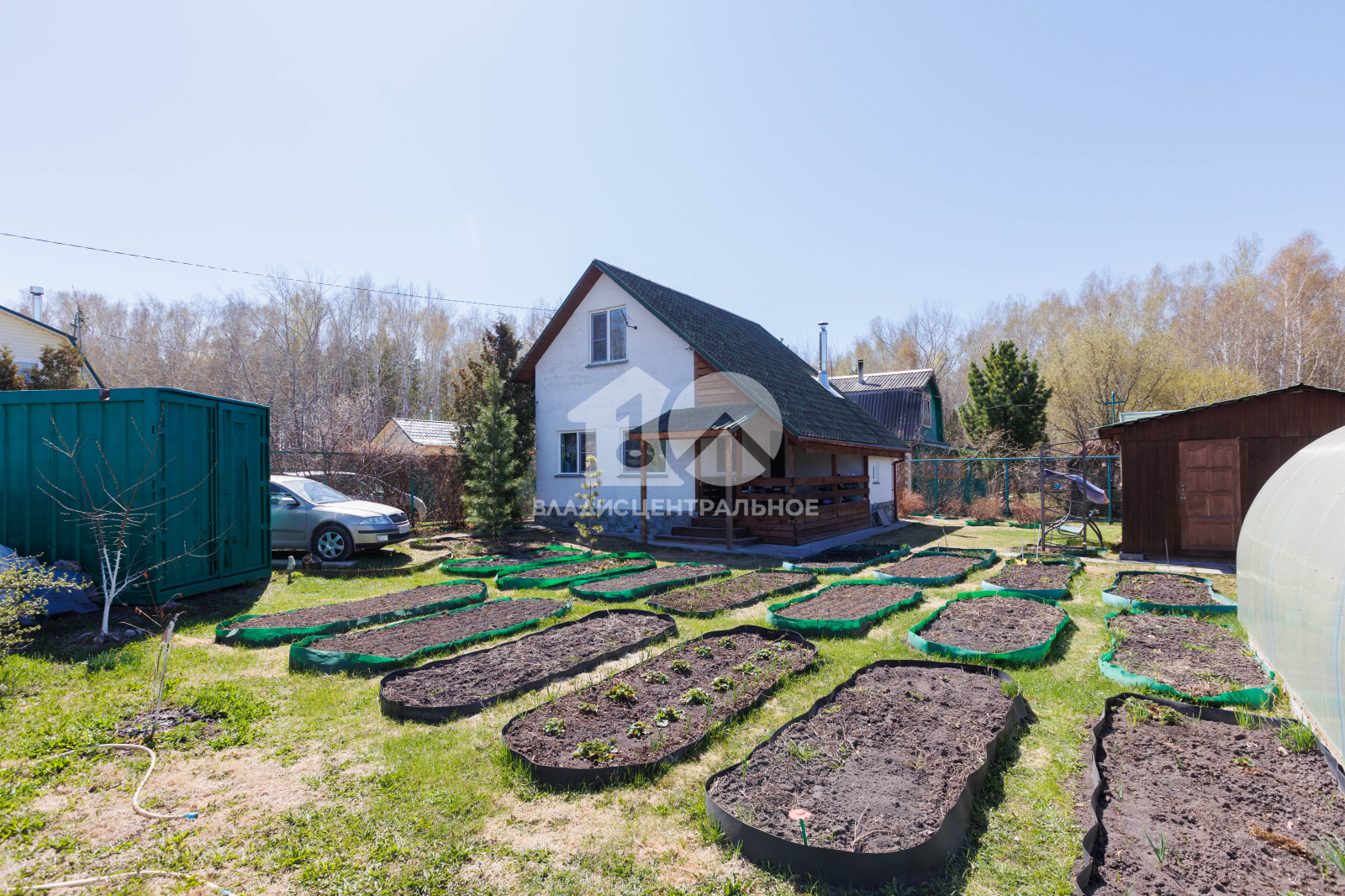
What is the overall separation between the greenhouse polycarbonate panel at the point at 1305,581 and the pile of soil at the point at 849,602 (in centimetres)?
303

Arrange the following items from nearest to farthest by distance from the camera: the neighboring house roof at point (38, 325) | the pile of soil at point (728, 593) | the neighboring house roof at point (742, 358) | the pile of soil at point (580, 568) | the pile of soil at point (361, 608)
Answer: the pile of soil at point (361, 608) < the pile of soil at point (728, 593) < the pile of soil at point (580, 568) < the neighboring house roof at point (742, 358) < the neighboring house roof at point (38, 325)

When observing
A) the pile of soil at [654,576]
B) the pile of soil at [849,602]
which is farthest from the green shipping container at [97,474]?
the pile of soil at [849,602]

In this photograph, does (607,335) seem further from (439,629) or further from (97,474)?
(439,629)

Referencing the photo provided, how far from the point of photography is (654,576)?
351 inches

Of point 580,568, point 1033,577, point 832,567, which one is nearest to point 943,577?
point 1033,577

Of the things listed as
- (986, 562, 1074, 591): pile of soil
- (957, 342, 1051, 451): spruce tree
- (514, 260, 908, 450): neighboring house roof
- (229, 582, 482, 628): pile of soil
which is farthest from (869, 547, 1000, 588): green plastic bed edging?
(957, 342, 1051, 451): spruce tree

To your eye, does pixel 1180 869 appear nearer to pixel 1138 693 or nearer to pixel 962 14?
pixel 1138 693

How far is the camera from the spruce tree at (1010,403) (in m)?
23.3

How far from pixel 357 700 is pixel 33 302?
28.8 meters

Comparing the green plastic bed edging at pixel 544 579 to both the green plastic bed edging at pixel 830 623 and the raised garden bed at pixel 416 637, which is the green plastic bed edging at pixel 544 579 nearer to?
the raised garden bed at pixel 416 637

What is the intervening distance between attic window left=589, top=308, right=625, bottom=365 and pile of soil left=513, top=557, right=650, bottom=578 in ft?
20.1

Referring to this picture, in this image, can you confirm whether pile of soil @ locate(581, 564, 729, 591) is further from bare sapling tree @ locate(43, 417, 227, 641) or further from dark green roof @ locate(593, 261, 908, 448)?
bare sapling tree @ locate(43, 417, 227, 641)

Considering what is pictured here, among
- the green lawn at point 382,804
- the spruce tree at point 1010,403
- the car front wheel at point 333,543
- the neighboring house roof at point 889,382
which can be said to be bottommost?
the green lawn at point 382,804

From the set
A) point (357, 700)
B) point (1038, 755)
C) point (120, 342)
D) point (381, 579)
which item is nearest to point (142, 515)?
point (381, 579)
